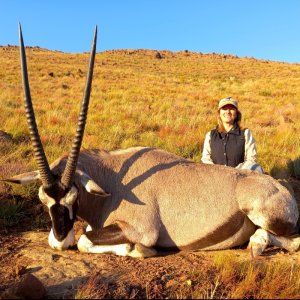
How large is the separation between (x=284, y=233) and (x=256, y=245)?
1.72 ft

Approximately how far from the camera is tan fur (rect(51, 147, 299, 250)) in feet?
15.8

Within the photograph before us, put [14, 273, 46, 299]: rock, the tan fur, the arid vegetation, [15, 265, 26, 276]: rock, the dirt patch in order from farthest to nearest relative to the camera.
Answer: the tan fur → [15, 265, 26, 276]: rock → the arid vegetation → the dirt patch → [14, 273, 46, 299]: rock

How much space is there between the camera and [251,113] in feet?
54.9

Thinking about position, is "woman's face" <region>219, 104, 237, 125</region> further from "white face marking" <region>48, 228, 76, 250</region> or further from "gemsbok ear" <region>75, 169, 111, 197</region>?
"white face marking" <region>48, 228, 76, 250</region>

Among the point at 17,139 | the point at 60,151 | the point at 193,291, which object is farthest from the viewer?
the point at 17,139

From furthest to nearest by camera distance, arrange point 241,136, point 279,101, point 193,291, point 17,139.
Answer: point 279,101 < point 17,139 < point 241,136 < point 193,291

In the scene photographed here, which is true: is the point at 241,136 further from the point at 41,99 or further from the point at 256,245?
the point at 41,99

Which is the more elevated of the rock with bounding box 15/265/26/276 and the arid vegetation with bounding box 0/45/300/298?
the arid vegetation with bounding box 0/45/300/298

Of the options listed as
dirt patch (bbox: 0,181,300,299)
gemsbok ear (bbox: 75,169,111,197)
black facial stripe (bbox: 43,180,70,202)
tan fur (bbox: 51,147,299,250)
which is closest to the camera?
dirt patch (bbox: 0,181,300,299)

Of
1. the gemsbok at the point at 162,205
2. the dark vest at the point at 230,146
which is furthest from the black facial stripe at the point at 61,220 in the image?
the dark vest at the point at 230,146

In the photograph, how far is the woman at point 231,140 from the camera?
6781mm

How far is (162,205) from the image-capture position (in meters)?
4.86

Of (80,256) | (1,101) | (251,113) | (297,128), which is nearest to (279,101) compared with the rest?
(251,113)

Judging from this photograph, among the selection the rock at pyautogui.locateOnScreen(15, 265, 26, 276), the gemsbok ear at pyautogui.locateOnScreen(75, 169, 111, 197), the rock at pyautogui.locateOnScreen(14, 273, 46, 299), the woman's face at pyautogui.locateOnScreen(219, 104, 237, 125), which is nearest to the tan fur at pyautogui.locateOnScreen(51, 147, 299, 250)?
the gemsbok ear at pyautogui.locateOnScreen(75, 169, 111, 197)
